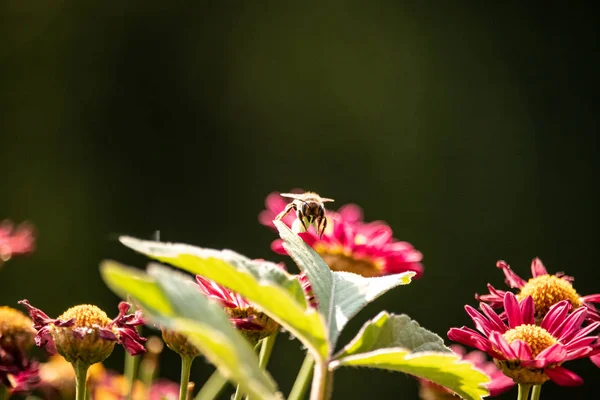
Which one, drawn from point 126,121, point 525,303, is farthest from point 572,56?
point 525,303

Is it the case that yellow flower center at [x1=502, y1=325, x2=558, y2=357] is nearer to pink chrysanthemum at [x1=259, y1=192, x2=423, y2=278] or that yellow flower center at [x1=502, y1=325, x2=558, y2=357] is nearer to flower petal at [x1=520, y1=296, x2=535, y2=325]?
flower petal at [x1=520, y1=296, x2=535, y2=325]

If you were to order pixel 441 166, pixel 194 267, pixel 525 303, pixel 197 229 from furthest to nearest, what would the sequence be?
1. pixel 441 166
2. pixel 197 229
3. pixel 525 303
4. pixel 194 267

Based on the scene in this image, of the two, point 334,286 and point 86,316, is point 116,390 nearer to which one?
point 86,316

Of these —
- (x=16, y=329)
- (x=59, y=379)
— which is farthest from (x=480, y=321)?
Answer: (x=59, y=379)

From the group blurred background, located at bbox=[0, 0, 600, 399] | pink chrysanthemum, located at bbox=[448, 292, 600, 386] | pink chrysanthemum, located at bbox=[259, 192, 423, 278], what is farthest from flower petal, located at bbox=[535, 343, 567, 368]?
blurred background, located at bbox=[0, 0, 600, 399]

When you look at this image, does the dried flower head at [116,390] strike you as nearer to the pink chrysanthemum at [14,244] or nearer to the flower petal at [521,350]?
the pink chrysanthemum at [14,244]

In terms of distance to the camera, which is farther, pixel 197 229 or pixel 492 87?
pixel 492 87

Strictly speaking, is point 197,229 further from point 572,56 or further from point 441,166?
point 572,56
